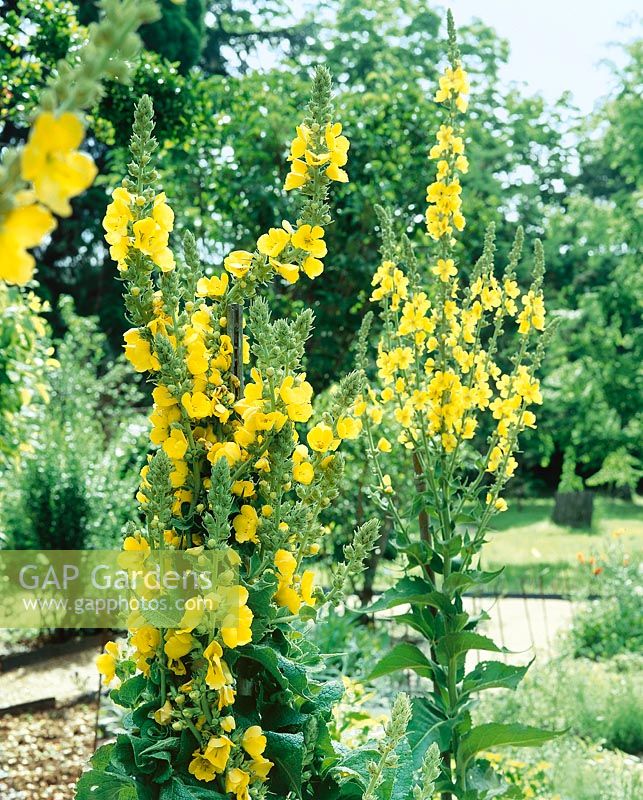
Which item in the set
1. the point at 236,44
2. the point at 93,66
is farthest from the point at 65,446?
the point at 236,44

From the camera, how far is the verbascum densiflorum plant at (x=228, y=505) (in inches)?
48.6

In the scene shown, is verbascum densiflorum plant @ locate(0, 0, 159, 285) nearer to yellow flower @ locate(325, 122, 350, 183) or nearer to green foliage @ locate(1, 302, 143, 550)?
yellow flower @ locate(325, 122, 350, 183)

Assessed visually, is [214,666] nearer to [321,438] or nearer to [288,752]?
[288,752]

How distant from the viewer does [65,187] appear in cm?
51

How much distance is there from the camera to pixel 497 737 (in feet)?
7.57

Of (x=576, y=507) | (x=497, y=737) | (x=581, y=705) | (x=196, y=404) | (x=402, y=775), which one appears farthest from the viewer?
(x=576, y=507)

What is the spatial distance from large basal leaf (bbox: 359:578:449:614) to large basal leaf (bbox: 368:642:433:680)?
0.42 feet

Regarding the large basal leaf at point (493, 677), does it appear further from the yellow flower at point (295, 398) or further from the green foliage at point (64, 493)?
the green foliage at point (64, 493)

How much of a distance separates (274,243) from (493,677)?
1.55 meters

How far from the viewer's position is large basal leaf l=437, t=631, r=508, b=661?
2.31m

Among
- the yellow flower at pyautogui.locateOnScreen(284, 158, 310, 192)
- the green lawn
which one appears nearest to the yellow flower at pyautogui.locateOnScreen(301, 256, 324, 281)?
the yellow flower at pyautogui.locateOnScreen(284, 158, 310, 192)

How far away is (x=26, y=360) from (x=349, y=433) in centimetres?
335

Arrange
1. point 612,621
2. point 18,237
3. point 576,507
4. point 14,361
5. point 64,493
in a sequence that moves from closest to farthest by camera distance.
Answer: point 18,237
point 14,361
point 64,493
point 612,621
point 576,507

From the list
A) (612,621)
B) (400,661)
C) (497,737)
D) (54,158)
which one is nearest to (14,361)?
(400,661)
